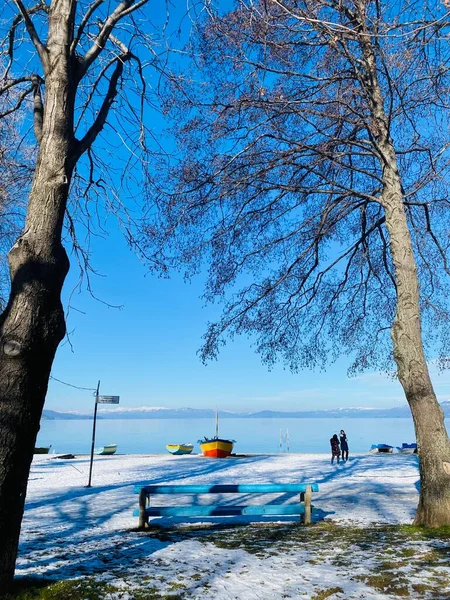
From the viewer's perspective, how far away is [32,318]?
4.37m

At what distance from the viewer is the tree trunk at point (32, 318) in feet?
13.9

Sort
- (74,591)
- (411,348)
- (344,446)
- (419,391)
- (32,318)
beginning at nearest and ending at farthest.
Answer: (32,318), (74,591), (419,391), (411,348), (344,446)

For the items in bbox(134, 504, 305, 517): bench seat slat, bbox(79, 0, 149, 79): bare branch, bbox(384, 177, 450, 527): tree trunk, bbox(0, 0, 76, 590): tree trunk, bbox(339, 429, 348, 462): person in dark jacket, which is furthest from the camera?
bbox(339, 429, 348, 462): person in dark jacket

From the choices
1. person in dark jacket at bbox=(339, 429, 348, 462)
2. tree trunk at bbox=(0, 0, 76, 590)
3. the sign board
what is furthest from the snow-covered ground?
person in dark jacket at bbox=(339, 429, 348, 462)

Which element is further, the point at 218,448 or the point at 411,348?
the point at 218,448

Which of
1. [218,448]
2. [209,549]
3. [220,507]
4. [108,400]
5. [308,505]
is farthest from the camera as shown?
[218,448]

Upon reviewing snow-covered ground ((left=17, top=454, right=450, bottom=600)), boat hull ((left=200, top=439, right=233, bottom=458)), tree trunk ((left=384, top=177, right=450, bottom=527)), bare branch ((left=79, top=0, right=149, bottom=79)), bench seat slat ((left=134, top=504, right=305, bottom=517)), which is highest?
bare branch ((left=79, top=0, right=149, bottom=79))

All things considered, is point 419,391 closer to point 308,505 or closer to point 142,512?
point 308,505

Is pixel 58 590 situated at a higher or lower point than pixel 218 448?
lower

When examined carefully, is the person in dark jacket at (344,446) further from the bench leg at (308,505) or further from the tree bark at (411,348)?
the tree bark at (411,348)

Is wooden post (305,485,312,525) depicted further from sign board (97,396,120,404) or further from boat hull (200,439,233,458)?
boat hull (200,439,233,458)

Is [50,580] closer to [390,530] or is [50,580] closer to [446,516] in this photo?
[390,530]

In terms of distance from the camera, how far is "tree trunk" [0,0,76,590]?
4.23m

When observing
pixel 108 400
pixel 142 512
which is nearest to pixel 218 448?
pixel 108 400
